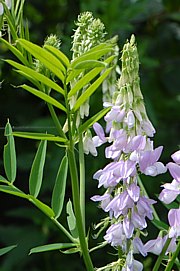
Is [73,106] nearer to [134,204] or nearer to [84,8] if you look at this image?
[134,204]

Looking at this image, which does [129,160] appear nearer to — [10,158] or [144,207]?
[144,207]

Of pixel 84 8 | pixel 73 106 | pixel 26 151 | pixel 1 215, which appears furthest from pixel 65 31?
pixel 73 106

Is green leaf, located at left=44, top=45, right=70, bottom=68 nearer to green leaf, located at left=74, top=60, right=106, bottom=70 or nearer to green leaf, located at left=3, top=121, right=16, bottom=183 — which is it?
green leaf, located at left=74, top=60, right=106, bottom=70

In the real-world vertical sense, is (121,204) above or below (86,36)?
below

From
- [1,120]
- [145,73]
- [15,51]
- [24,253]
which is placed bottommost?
[24,253]

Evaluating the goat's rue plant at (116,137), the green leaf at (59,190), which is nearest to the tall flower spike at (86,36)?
the goat's rue plant at (116,137)

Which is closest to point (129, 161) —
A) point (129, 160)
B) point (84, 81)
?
point (129, 160)

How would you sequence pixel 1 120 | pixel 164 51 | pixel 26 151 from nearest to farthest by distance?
pixel 26 151
pixel 1 120
pixel 164 51

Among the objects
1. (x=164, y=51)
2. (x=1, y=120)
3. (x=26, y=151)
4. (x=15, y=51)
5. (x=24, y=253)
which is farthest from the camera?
(x=164, y=51)
